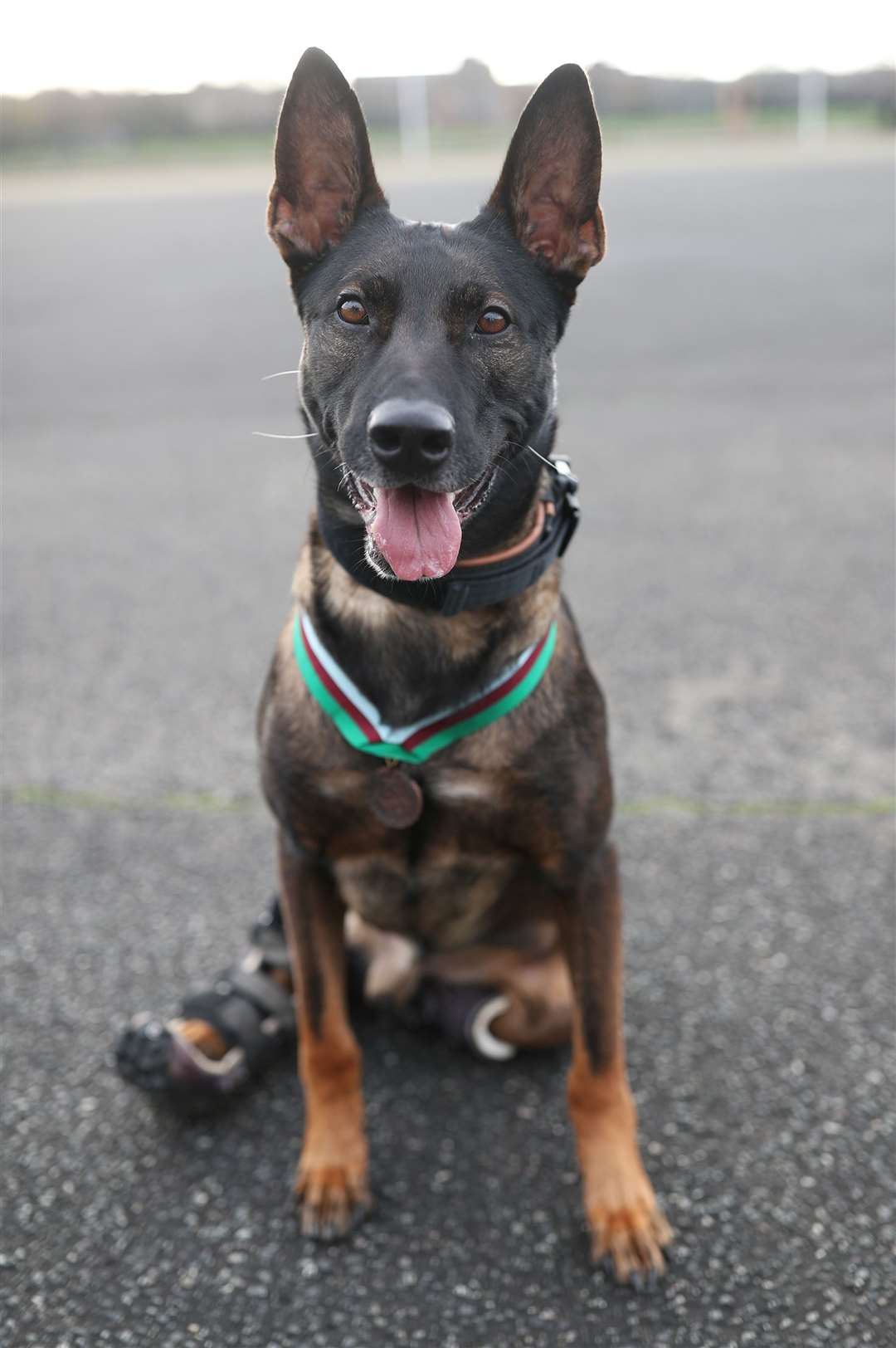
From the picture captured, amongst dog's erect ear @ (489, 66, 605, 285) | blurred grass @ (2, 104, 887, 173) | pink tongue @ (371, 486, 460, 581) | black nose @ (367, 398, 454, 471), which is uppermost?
dog's erect ear @ (489, 66, 605, 285)

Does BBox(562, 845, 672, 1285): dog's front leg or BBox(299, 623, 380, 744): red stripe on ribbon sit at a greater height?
BBox(299, 623, 380, 744): red stripe on ribbon

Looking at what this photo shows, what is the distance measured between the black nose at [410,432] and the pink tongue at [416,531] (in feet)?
0.25

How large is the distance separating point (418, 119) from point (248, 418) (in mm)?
28535

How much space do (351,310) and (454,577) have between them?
515 millimetres

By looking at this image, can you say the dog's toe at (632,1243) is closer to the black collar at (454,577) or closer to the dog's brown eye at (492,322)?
the black collar at (454,577)

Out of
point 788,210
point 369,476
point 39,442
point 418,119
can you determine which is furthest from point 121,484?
point 418,119

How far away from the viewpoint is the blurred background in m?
2.27

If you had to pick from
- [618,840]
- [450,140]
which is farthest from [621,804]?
[450,140]

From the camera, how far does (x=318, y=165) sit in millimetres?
2287

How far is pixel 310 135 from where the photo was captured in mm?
2264

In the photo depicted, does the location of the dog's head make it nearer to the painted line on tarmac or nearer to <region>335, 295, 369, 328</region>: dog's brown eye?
<region>335, 295, 369, 328</region>: dog's brown eye

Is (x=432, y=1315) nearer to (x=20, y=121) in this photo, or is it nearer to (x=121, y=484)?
(x=121, y=484)

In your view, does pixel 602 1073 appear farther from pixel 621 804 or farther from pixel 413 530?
pixel 621 804

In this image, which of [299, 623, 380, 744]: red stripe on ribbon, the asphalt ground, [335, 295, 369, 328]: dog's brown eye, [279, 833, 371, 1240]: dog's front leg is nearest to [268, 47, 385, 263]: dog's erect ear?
[335, 295, 369, 328]: dog's brown eye
